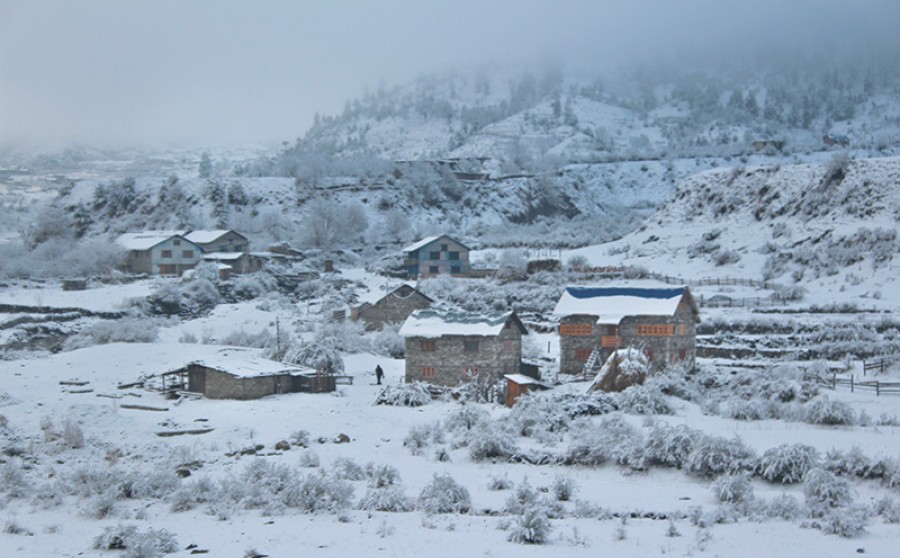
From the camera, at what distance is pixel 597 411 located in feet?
103

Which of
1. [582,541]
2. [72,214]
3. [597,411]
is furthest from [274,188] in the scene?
[582,541]

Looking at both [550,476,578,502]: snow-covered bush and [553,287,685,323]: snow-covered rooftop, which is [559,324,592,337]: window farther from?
[550,476,578,502]: snow-covered bush

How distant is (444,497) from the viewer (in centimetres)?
2105

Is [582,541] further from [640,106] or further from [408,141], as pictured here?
[640,106]

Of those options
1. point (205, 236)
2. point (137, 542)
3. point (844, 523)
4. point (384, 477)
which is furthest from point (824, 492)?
point (205, 236)

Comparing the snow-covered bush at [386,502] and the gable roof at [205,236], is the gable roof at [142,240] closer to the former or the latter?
the gable roof at [205,236]

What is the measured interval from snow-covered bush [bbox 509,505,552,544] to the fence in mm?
18779

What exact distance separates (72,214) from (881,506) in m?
97.6

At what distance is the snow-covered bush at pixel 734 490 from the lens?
2075 cm

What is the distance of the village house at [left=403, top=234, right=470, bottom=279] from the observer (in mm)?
79438

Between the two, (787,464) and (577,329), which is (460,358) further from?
(787,464)

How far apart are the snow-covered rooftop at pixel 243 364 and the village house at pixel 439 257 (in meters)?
38.4

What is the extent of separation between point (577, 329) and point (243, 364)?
13740mm

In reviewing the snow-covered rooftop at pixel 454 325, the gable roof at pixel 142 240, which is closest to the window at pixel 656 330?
the snow-covered rooftop at pixel 454 325
